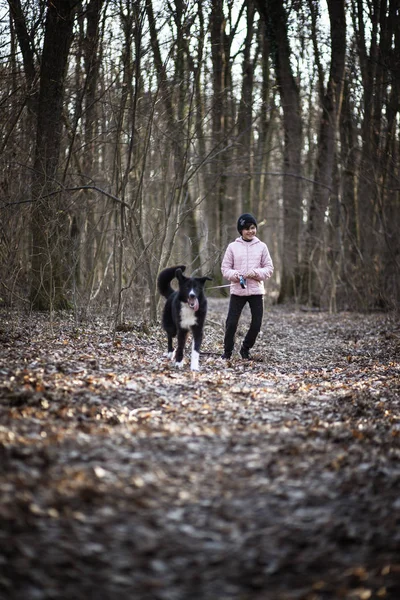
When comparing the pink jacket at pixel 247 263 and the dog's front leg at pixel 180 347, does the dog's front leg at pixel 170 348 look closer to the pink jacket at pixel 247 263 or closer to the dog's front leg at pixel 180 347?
the dog's front leg at pixel 180 347

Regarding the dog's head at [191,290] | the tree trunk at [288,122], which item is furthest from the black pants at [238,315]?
the tree trunk at [288,122]

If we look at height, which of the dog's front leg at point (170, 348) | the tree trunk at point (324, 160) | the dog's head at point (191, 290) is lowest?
the dog's front leg at point (170, 348)

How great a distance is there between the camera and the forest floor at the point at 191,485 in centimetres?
332

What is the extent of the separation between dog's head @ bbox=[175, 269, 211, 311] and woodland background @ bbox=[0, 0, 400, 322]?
8.64 ft

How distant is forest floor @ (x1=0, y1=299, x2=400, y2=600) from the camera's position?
131 inches

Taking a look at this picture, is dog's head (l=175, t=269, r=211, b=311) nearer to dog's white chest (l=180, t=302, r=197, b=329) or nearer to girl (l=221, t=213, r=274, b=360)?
dog's white chest (l=180, t=302, r=197, b=329)

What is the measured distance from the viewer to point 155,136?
12680 mm

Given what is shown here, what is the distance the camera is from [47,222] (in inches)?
411

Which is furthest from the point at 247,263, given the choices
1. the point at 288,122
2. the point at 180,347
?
the point at 288,122

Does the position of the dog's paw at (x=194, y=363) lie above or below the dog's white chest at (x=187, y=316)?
below

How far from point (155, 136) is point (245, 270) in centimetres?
459

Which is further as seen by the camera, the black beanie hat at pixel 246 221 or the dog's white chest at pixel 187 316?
the black beanie hat at pixel 246 221

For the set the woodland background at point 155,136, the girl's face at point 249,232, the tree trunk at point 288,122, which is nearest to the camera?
the girl's face at point 249,232

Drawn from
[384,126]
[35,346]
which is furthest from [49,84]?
[384,126]
